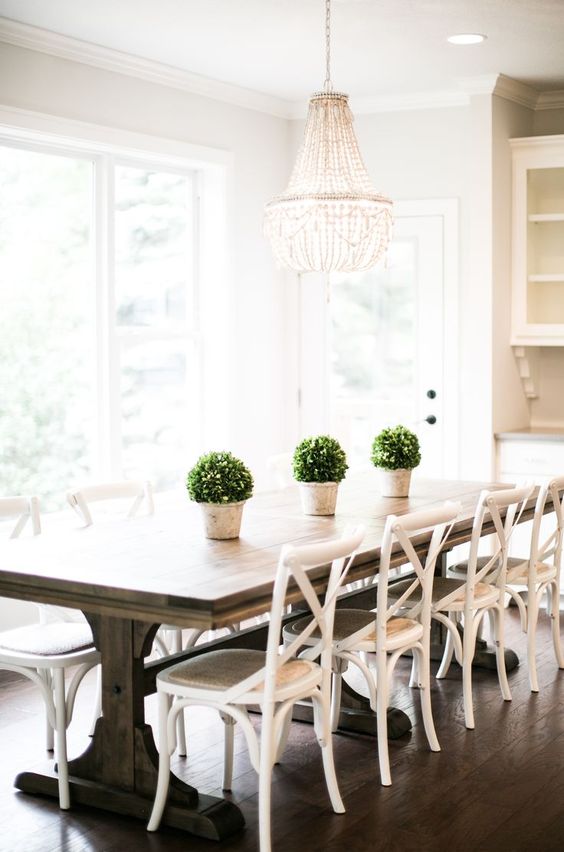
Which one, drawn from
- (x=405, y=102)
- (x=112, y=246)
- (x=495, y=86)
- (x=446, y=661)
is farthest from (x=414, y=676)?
(x=405, y=102)

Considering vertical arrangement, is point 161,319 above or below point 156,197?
below

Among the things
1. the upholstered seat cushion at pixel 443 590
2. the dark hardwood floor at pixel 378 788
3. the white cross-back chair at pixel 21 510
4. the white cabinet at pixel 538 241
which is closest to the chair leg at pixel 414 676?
the dark hardwood floor at pixel 378 788

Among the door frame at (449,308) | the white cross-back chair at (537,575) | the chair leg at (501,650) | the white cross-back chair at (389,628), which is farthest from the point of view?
the door frame at (449,308)

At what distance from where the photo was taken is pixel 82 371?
5355 millimetres

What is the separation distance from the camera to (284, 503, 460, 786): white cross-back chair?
11.1 feet

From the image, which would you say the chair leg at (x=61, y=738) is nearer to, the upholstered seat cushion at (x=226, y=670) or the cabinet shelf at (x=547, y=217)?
the upholstered seat cushion at (x=226, y=670)

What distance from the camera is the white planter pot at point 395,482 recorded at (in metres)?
4.47

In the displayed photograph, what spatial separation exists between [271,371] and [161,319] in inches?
33.7

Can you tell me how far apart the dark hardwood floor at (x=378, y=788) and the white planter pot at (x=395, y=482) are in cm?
79

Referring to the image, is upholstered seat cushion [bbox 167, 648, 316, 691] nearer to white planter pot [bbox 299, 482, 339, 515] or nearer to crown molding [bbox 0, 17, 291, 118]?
white planter pot [bbox 299, 482, 339, 515]

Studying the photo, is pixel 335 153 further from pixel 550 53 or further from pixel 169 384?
pixel 169 384

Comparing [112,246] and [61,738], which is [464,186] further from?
[61,738]

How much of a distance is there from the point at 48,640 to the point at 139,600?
26.4 inches

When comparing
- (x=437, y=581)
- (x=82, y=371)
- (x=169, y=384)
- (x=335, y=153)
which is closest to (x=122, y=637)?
(x=437, y=581)
